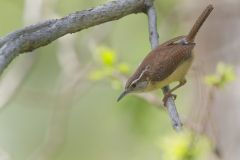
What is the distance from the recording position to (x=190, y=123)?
4.04 m

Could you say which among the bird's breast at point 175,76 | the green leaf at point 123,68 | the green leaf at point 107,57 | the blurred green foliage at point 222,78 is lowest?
the blurred green foliage at point 222,78

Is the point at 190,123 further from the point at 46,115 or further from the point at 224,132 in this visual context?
the point at 46,115

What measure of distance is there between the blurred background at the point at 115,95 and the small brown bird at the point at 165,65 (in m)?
0.35

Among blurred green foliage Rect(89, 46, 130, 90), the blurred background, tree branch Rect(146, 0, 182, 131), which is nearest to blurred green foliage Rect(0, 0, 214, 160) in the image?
the blurred background

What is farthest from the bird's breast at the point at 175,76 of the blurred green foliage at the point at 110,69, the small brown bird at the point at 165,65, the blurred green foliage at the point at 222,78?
the blurred green foliage at the point at 110,69

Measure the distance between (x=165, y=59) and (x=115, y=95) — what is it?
13.8 ft

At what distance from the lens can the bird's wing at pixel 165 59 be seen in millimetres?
3213

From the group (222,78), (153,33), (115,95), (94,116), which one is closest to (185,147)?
(222,78)

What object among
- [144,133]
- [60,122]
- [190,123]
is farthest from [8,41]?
[144,133]

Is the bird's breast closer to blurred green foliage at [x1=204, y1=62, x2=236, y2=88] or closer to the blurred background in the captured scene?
the blurred background

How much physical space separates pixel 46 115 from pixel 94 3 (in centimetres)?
214

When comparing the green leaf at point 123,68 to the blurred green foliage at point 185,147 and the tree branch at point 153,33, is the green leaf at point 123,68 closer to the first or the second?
the blurred green foliage at point 185,147

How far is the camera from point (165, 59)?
3250mm

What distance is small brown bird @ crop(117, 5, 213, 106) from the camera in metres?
3.22
